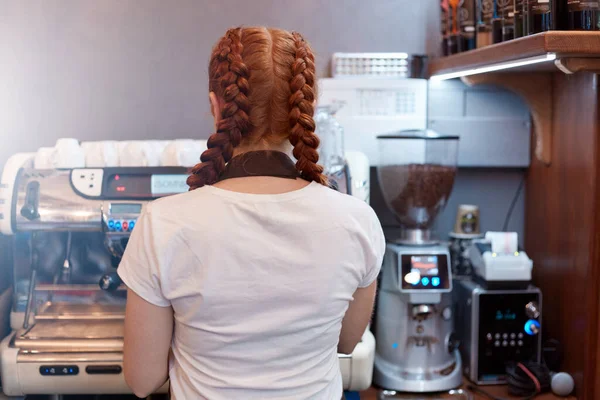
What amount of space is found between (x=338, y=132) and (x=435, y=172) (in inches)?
14.3

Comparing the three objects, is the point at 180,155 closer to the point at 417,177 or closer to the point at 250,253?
the point at 417,177

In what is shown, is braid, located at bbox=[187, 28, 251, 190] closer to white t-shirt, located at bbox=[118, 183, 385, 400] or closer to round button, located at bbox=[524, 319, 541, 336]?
white t-shirt, located at bbox=[118, 183, 385, 400]

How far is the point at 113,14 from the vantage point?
2371 millimetres

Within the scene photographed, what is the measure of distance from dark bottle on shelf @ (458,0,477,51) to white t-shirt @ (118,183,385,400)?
1.39 metres

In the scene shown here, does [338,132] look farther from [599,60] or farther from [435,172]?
[599,60]

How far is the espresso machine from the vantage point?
171cm

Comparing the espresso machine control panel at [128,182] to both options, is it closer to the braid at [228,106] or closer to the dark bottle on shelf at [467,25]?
the braid at [228,106]

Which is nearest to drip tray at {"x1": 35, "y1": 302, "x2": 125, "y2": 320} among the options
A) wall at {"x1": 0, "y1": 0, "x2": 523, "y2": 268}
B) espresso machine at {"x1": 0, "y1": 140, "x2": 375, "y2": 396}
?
espresso machine at {"x1": 0, "y1": 140, "x2": 375, "y2": 396}

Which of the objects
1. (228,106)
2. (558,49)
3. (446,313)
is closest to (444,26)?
(558,49)

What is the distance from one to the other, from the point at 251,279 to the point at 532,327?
5.00 feet

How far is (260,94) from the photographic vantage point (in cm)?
98

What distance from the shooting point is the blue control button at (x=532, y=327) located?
2188 mm

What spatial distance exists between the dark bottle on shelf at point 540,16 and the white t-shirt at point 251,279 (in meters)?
0.95

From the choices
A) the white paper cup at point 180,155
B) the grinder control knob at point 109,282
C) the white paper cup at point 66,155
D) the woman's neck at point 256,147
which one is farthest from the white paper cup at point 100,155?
the woman's neck at point 256,147
